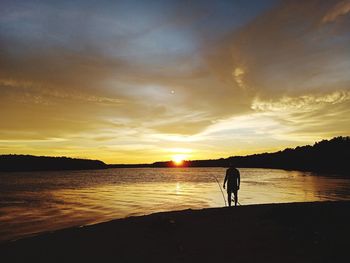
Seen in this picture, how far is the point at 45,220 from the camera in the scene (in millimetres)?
21156

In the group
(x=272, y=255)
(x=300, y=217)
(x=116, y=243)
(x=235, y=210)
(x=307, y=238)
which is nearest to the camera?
(x=272, y=255)

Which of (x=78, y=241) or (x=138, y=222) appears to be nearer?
(x=78, y=241)

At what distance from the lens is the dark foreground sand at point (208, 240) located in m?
8.15

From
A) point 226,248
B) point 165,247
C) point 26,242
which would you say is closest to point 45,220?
point 26,242

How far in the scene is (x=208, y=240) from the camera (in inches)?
381

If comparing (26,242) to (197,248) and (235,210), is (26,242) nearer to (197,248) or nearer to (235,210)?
(197,248)

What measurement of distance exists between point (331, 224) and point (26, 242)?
1136cm

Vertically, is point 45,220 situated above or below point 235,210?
below

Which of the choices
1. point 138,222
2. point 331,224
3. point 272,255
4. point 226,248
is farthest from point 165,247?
point 331,224

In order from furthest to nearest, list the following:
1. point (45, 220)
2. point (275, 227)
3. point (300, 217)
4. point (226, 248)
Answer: point (45, 220), point (300, 217), point (275, 227), point (226, 248)

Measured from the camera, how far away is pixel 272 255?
798 cm

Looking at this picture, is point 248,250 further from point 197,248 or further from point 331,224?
point 331,224

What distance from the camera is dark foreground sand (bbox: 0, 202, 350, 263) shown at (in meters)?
8.15

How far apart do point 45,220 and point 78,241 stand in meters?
12.3
